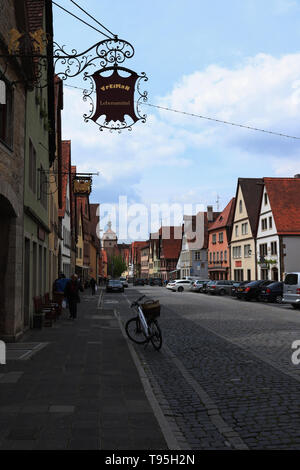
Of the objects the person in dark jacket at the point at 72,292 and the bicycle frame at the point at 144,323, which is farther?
the person in dark jacket at the point at 72,292

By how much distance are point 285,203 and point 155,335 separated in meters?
40.9

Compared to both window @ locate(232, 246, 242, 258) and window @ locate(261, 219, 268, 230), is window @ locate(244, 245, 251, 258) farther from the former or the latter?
window @ locate(261, 219, 268, 230)

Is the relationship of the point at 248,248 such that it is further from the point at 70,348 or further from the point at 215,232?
the point at 70,348

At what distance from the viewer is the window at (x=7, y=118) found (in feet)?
39.2

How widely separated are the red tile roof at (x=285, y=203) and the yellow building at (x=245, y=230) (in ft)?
12.4

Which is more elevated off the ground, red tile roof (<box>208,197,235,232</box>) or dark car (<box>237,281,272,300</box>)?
red tile roof (<box>208,197,235,232</box>)

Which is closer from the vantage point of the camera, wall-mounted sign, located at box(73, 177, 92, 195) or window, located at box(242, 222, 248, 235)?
wall-mounted sign, located at box(73, 177, 92, 195)

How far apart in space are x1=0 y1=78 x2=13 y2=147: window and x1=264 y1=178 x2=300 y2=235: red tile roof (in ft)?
125

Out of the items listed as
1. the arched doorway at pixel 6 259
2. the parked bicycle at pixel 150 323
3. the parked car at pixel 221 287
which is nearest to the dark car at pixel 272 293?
the parked car at pixel 221 287

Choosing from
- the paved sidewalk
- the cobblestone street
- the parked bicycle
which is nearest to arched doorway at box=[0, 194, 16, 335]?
the paved sidewalk

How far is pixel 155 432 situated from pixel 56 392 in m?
2.27

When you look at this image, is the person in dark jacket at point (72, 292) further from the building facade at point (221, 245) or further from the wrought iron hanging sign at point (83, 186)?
the building facade at point (221, 245)

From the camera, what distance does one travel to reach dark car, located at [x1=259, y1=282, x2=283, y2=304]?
3303cm
